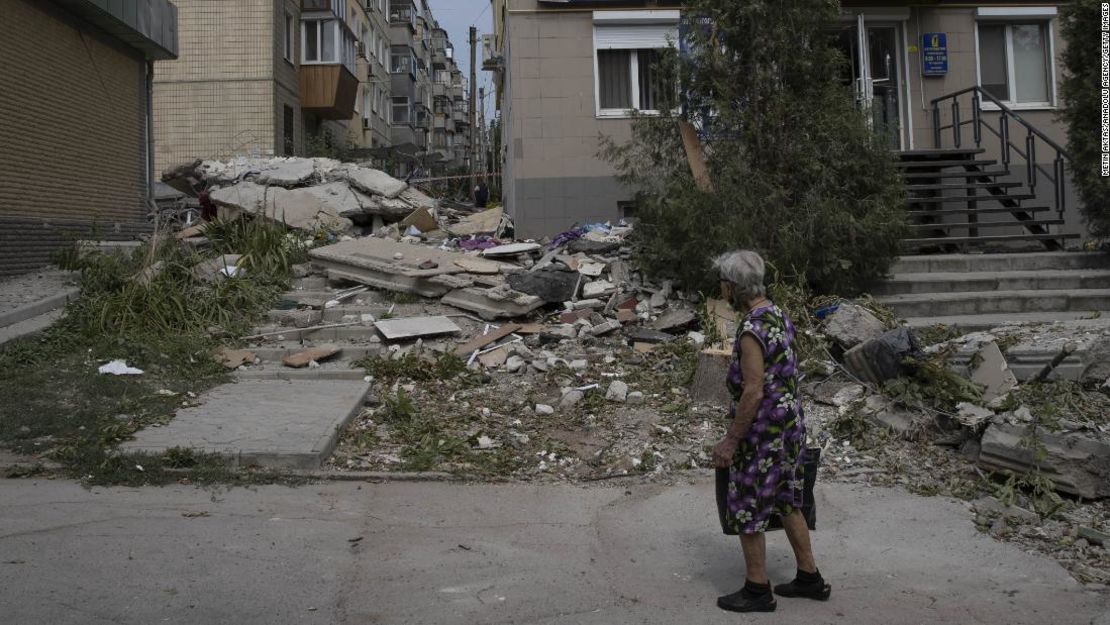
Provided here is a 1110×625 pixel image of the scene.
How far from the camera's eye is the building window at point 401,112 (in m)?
50.6

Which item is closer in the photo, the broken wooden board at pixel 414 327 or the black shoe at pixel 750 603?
the black shoe at pixel 750 603

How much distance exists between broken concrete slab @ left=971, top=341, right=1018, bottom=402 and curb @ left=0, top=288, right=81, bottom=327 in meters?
9.04

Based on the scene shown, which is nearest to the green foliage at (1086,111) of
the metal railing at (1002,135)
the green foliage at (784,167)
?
the metal railing at (1002,135)

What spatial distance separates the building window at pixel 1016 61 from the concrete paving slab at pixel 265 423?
12274mm

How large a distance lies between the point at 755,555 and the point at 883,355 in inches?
147

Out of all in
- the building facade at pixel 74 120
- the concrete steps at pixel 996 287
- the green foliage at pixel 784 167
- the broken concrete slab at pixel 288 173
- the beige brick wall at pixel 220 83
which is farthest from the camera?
the beige brick wall at pixel 220 83

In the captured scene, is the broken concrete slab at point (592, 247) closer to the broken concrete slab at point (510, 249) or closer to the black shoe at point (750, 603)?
the broken concrete slab at point (510, 249)

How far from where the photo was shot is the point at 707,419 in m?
7.60

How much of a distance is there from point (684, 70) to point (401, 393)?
5.27 meters

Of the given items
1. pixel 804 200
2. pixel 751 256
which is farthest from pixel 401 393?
pixel 804 200

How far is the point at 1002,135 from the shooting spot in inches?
553

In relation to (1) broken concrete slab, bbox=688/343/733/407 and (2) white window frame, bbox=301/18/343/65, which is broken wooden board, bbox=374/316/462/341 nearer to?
(1) broken concrete slab, bbox=688/343/733/407

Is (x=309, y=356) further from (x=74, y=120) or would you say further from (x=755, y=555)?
(x=755, y=555)

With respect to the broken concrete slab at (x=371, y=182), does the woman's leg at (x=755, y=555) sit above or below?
below
